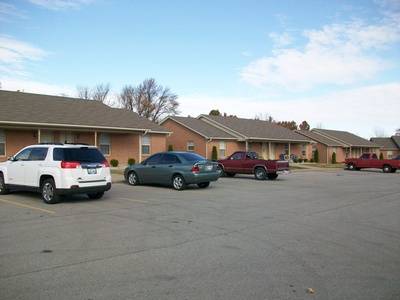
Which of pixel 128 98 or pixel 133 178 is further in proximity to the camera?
pixel 128 98

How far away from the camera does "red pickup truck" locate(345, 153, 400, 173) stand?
111 ft

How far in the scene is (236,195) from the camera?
14.7 m

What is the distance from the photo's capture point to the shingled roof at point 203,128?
36316 mm

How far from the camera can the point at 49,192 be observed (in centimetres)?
1167

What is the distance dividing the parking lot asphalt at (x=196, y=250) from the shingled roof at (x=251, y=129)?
26596 millimetres

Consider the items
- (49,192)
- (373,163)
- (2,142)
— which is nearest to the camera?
(49,192)

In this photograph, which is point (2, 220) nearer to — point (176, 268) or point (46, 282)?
point (46, 282)

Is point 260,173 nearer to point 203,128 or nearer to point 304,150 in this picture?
point 203,128

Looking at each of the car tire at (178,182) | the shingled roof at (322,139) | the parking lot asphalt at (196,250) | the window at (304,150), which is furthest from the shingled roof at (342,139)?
the parking lot asphalt at (196,250)

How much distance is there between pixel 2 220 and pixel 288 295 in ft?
23.7

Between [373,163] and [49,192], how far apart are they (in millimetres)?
31756

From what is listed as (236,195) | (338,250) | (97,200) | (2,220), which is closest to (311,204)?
(236,195)

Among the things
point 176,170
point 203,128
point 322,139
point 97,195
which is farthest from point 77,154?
point 322,139

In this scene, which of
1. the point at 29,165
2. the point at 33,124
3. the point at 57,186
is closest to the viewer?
the point at 57,186
